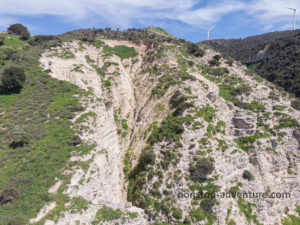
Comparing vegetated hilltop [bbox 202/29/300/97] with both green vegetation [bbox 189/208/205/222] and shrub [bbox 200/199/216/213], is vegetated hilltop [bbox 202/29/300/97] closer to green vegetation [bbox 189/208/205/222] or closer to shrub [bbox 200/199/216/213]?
shrub [bbox 200/199/216/213]

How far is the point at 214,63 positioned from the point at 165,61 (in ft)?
39.4

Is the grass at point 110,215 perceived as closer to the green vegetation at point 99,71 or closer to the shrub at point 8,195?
the shrub at point 8,195

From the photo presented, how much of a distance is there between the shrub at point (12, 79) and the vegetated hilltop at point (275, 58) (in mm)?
57686

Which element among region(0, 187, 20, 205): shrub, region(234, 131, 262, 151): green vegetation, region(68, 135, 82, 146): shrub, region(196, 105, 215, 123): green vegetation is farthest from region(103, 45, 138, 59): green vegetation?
region(0, 187, 20, 205): shrub

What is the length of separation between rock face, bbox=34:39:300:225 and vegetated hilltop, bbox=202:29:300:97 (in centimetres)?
1837

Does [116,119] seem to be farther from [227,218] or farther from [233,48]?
[233,48]

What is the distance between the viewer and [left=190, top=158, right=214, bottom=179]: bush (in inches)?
775

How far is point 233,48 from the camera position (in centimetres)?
8531

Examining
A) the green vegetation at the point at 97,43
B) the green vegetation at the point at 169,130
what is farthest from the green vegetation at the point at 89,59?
the green vegetation at the point at 169,130

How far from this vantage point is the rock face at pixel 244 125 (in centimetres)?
2600

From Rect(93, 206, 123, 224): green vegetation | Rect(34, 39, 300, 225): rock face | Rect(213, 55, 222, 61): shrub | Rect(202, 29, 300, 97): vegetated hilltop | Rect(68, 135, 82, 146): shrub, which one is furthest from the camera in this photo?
Rect(202, 29, 300, 97): vegetated hilltop

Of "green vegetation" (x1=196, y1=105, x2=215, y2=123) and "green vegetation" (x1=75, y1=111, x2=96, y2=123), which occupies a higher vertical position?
"green vegetation" (x1=196, y1=105, x2=215, y2=123)

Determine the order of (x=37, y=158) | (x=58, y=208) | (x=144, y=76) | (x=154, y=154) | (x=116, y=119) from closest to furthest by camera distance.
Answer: (x=58, y=208), (x=37, y=158), (x=154, y=154), (x=116, y=119), (x=144, y=76)

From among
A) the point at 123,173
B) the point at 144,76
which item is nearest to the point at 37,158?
the point at 123,173
